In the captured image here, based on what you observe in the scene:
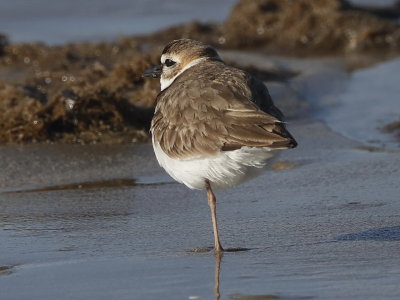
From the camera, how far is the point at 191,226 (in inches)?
205

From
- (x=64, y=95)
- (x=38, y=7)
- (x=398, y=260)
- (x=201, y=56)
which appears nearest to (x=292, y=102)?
(x=64, y=95)

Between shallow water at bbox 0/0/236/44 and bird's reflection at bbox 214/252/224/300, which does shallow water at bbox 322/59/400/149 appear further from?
shallow water at bbox 0/0/236/44

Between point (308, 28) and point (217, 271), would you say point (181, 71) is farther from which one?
point (308, 28)

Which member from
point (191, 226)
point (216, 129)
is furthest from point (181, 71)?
point (216, 129)

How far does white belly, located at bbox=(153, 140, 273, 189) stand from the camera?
4410 mm

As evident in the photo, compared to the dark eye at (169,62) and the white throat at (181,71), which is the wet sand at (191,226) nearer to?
the white throat at (181,71)

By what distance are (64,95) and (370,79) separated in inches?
155

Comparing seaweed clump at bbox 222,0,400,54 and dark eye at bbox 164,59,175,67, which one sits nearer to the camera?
dark eye at bbox 164,59,175,67

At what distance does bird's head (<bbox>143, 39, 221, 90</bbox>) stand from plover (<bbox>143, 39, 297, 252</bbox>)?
0.36 metres

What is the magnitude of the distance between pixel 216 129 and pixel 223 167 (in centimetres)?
20

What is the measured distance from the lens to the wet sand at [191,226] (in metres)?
3.96

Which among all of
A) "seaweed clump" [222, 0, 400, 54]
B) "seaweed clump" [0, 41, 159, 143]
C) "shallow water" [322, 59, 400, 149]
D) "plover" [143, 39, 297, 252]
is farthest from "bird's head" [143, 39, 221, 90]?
"seaweed clump" [222, 0, 400, 54]

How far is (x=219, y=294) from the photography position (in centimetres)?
381

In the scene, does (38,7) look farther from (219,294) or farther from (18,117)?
(219,294)
